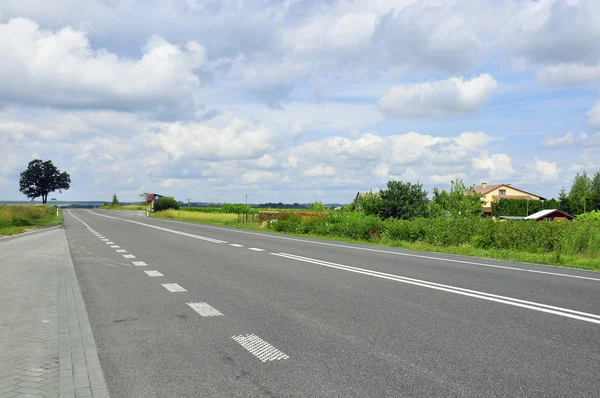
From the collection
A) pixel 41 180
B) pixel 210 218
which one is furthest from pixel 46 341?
pixel 41 180

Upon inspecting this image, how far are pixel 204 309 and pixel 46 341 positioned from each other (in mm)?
2223

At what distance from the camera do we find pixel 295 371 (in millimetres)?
4680

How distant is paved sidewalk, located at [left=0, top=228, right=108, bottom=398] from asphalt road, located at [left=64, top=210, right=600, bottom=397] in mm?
208

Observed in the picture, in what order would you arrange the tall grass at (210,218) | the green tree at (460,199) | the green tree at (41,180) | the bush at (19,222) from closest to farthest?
the bush at (19,222) → the tall grass at (210,218) → the green tree at (460,199) → the green tree at (41,180)

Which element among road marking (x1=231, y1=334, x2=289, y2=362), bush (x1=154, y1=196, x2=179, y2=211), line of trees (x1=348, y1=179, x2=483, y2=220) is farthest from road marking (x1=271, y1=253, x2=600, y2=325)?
bush (x1=154, y1=196, x2=179, y2=211)

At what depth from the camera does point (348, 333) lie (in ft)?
19.7

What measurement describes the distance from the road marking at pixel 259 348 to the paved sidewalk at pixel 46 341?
1.45 m

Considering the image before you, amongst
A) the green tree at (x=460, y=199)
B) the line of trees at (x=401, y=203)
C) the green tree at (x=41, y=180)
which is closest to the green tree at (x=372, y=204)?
the line of trees at (x=401, y=203)

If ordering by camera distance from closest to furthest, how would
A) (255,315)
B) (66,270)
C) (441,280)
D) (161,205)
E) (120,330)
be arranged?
1. (120,330)
2. (255,315)
3. (441,280)
4. (66,270)
5. (161,205)

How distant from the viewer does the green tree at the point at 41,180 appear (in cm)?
15375

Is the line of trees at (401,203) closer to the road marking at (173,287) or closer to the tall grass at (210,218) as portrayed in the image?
the tall grass at (210,218)

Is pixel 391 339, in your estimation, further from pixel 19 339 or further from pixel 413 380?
pixel 19 339

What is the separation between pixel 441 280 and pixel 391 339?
4.97m

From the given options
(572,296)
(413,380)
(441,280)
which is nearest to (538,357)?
(413,380)
